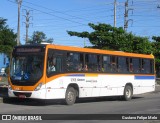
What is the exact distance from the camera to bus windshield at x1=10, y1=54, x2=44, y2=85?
19625 millimetres

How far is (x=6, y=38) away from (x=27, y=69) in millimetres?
45087

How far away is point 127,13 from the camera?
6159 centimetres

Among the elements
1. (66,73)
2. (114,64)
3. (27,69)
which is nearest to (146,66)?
(114,64)

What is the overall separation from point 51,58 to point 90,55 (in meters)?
3.18

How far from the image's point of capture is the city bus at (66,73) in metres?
19.6

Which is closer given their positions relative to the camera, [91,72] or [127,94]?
[91,72]

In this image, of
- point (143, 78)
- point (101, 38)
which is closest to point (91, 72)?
point (143, 78)

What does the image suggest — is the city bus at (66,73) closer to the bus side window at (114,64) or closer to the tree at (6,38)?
the bus side window at (114,64)

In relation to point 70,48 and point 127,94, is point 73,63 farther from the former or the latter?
point 127,94

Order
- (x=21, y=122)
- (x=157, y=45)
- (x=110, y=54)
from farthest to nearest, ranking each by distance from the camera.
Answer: (x=157, y=45) → (x=110, y=54) → (x=21, y=122)

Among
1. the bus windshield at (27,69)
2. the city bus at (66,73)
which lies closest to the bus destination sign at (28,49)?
the city bus at (66,73)

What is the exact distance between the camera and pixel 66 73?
20.6 m

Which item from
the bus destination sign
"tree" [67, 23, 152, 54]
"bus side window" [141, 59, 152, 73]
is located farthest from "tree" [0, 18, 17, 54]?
the bus destination sign

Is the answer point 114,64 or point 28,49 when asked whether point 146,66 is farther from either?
point 28,49
